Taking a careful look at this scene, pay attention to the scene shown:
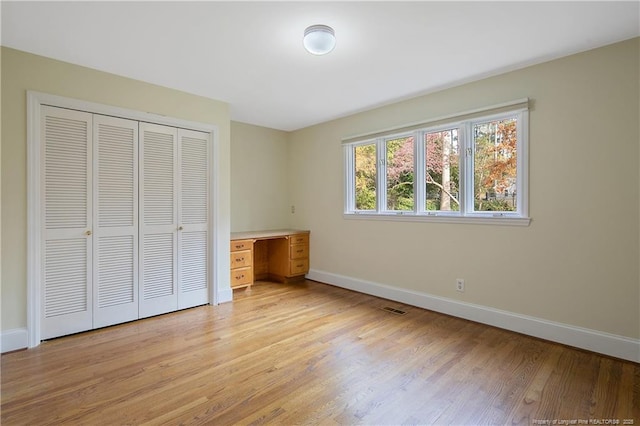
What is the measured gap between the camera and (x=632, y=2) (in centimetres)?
202

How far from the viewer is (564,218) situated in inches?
109

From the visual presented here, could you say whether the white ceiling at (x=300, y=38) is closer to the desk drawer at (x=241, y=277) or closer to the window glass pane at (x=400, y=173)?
the window glass pane at (x=400, y=173)

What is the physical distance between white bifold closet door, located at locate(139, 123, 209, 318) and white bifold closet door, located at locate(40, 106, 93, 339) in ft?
1.56

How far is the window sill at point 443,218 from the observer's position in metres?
3.04

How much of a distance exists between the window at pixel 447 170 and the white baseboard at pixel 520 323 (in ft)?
2.91

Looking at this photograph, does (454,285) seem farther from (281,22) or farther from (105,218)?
(105,218)

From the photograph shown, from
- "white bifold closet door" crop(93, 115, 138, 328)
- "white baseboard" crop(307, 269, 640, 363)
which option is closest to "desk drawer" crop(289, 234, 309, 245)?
"white baseboard" crop(307, 269, 640, 363)

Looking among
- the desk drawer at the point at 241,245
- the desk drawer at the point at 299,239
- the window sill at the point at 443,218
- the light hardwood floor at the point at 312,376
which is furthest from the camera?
the desk drawer at the point at 299,239

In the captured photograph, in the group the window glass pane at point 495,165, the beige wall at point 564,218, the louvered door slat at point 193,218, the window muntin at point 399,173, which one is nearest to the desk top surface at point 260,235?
the louvered door slat at point 193,218

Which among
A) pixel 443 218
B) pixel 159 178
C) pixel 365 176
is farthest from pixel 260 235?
pixel 443 218

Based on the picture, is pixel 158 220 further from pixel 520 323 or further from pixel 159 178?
pixel 520 323

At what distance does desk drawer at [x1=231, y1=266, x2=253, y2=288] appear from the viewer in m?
4.27

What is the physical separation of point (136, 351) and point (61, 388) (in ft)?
1.86

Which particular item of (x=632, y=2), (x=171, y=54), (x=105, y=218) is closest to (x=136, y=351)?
(x=105, y=218)
